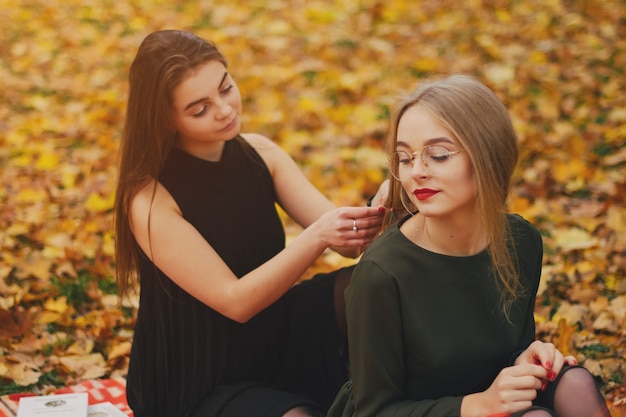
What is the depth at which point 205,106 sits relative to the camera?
2.40 m

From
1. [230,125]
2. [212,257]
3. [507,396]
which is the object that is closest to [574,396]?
[507,396]

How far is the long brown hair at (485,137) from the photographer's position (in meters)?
1.84

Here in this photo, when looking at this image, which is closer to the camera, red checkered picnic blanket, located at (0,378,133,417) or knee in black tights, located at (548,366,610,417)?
knee in black tights, located at (548,366,610,417)

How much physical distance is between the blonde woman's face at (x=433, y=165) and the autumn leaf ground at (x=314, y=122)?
1147mm

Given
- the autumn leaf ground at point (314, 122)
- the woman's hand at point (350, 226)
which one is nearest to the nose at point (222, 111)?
the woman's hand at point (350, 226)

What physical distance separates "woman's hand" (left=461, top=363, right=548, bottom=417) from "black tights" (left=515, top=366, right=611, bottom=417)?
11 centimetres

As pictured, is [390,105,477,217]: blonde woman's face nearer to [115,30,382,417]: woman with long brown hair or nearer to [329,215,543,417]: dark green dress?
[329,215,543,417]: dark green dress

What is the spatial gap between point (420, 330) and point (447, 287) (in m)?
0.13

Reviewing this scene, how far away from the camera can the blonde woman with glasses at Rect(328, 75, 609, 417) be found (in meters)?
1.85

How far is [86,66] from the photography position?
6910mm

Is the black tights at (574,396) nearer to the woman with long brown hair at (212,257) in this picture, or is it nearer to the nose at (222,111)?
the woman with long brown hair at (212,257)

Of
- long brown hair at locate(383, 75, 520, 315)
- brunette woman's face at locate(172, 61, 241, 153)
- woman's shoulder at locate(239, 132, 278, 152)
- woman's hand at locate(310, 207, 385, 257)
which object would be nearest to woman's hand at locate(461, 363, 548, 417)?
long brown hair at locate(383, 75, 520, 315)

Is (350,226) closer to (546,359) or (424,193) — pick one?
(424,193)

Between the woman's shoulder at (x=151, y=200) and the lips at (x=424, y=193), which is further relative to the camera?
the woman's shoulder at (x=151, y=200)
